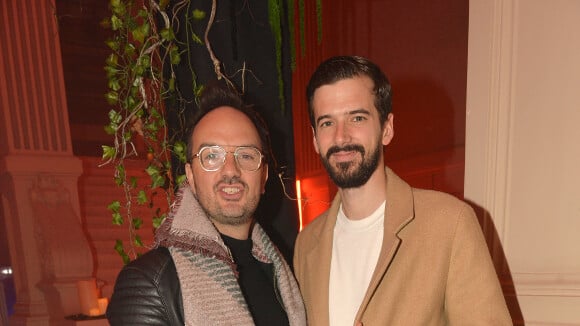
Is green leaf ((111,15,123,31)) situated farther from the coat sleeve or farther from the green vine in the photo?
the coat sleeve

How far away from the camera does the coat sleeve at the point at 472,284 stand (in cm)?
123

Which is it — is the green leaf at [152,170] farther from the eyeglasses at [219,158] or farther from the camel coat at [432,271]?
the camel coat at [432,271]

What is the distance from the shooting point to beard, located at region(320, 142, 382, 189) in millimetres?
1437

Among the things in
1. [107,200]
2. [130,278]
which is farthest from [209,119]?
[107,200]

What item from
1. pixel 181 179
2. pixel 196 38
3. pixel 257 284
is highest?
pixel 196 38

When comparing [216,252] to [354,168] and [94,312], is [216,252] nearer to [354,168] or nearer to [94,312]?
[354,168]

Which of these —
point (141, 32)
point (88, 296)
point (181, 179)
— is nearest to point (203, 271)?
point (181, 179)

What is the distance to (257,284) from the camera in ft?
4.79

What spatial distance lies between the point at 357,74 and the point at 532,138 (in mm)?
1034

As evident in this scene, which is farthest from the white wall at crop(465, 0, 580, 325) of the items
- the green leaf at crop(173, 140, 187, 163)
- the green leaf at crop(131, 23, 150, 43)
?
the green leaf at crop(131, 23, 150, 43)

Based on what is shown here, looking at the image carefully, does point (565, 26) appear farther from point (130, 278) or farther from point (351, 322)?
point (130, 278)

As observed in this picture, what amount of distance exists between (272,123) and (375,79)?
474 mm

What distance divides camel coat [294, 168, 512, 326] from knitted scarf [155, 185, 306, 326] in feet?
1.07

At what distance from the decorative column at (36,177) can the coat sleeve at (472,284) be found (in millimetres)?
4387
